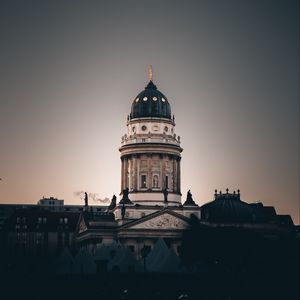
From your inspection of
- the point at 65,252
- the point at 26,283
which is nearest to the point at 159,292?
the point at 26,283

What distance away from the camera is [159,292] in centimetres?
11138

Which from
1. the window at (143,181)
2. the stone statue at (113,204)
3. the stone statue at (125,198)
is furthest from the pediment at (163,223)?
the stone statue at (113,204)

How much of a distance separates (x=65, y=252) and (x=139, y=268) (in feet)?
39.6

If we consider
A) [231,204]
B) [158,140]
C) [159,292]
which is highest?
[158,140]

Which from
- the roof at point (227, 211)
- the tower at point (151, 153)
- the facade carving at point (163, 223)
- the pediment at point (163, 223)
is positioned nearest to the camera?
the pediment at point (163, 223)

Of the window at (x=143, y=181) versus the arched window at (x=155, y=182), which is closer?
the window at (x=143, y=181)

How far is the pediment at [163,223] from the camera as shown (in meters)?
164

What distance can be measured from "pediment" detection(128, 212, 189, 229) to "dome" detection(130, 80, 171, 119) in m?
22.0

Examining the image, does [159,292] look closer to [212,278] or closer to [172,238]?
[212,278]

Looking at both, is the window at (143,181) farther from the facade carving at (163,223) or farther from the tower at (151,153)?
the facade carving at (163,223)

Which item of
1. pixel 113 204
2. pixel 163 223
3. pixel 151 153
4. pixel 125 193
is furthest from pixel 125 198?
pixel 113 204

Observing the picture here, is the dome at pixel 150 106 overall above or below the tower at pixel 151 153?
above

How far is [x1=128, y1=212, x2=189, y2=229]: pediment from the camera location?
16384 centimetres

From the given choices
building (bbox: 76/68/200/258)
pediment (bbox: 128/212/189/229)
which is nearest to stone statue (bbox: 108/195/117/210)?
building (bbox: 76/68/200/258)
